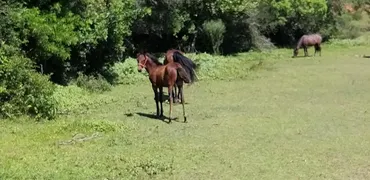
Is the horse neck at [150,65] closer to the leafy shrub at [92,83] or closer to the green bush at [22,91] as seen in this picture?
the green bush at [22,91]

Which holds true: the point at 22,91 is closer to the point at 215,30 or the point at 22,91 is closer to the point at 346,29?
the point at 215,30

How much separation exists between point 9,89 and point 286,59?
1363 cm

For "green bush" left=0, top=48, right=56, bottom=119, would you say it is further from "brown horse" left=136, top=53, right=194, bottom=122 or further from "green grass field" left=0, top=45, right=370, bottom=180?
"brown horse" left=136, top=53, right=194, bottom=122

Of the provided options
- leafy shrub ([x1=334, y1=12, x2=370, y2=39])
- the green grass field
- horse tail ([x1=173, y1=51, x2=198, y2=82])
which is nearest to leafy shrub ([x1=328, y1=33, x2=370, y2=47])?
leafy shrub ([x1=334, y1=12, x2=370, y2=39])

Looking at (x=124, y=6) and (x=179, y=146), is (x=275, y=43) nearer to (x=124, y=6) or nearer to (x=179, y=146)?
(x=124, y=6)

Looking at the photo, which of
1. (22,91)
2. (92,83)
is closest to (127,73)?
(92,83)

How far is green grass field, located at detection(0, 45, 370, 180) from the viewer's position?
835 centimetres

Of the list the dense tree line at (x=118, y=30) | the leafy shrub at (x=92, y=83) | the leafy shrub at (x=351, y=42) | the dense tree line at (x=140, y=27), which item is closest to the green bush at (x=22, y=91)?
the dense tree line at (x=118, y=30)

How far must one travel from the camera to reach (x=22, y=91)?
12117mm

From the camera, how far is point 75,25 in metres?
15.4

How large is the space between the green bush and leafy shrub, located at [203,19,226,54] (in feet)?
39.1

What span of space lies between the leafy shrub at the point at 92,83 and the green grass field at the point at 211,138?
1.23 feet

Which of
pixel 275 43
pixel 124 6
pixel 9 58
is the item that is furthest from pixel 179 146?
pixel 275 43

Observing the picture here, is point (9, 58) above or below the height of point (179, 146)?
above
